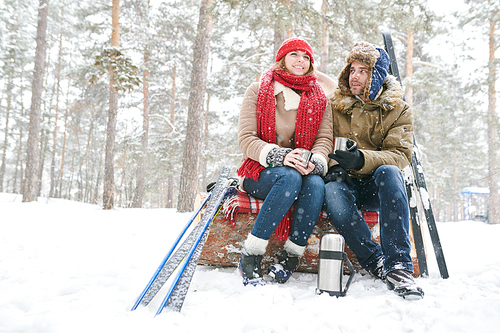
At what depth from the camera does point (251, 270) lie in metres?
1.74

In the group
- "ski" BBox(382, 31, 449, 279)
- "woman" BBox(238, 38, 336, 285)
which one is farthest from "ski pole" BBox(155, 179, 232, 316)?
"ski" BBox(382, 31, 449, 279)

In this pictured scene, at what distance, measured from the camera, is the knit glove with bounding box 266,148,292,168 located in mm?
1955

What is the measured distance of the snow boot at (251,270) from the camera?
66.6 inches

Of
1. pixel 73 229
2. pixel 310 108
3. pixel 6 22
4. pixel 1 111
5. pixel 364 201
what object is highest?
pixel 6 22

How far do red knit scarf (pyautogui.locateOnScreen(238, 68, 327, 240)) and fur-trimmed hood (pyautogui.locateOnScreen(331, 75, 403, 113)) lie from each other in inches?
4.8

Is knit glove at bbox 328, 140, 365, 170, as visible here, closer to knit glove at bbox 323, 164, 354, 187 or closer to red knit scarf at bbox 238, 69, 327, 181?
knit glove at bbox 323, 164, 354, 187

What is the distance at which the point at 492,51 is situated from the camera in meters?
10.7

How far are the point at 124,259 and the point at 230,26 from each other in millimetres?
10465

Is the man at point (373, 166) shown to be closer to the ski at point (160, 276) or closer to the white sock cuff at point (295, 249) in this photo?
the white sock cuff at point (295, 249)

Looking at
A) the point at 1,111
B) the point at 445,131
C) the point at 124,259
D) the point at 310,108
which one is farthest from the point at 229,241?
the point at 1,111

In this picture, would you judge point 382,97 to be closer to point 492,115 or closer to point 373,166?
point 373,166

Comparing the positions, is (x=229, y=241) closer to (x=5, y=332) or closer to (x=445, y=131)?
(x=5, y=332)

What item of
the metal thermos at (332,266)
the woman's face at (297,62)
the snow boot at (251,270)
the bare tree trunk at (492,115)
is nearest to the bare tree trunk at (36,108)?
the woman's face at (297,62)

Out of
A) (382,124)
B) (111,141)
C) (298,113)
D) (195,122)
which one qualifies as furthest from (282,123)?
(111,141)
